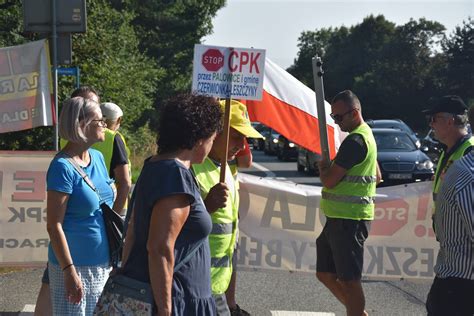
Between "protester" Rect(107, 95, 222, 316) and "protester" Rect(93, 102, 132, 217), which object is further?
"protester" Rect(93, 102, 132, 217)

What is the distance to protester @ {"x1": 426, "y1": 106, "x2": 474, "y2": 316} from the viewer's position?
411cm

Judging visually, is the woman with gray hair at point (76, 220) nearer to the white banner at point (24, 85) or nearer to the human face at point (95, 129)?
the human face at point (95, 129)

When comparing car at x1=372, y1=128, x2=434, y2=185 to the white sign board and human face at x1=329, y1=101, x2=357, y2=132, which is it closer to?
human face at x1=329, y1=101, x2=357, y2=132

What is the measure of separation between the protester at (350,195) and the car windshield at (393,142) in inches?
551

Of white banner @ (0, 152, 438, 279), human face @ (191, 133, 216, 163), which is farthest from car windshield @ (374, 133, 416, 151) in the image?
human face @ (191, 133, 216, 163)

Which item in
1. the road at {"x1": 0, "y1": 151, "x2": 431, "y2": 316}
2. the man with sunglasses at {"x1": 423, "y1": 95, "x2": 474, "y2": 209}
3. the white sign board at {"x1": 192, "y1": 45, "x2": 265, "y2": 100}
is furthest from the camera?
the road at {"x1": 0, "y1": 151, "x2": 431, "y2": 316}

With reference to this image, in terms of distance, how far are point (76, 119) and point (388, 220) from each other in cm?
405

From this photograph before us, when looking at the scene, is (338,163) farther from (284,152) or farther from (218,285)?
(284,152)

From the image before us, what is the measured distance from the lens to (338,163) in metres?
5.82

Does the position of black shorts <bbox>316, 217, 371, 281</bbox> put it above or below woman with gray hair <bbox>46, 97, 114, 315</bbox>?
below

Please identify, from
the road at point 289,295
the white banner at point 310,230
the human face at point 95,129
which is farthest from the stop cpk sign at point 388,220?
the human face at point 95,129

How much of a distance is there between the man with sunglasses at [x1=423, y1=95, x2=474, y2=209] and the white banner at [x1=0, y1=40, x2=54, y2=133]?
4.02 meters

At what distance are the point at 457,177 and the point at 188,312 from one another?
1571 millimetres

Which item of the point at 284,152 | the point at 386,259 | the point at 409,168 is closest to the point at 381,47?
the point at 284,152
